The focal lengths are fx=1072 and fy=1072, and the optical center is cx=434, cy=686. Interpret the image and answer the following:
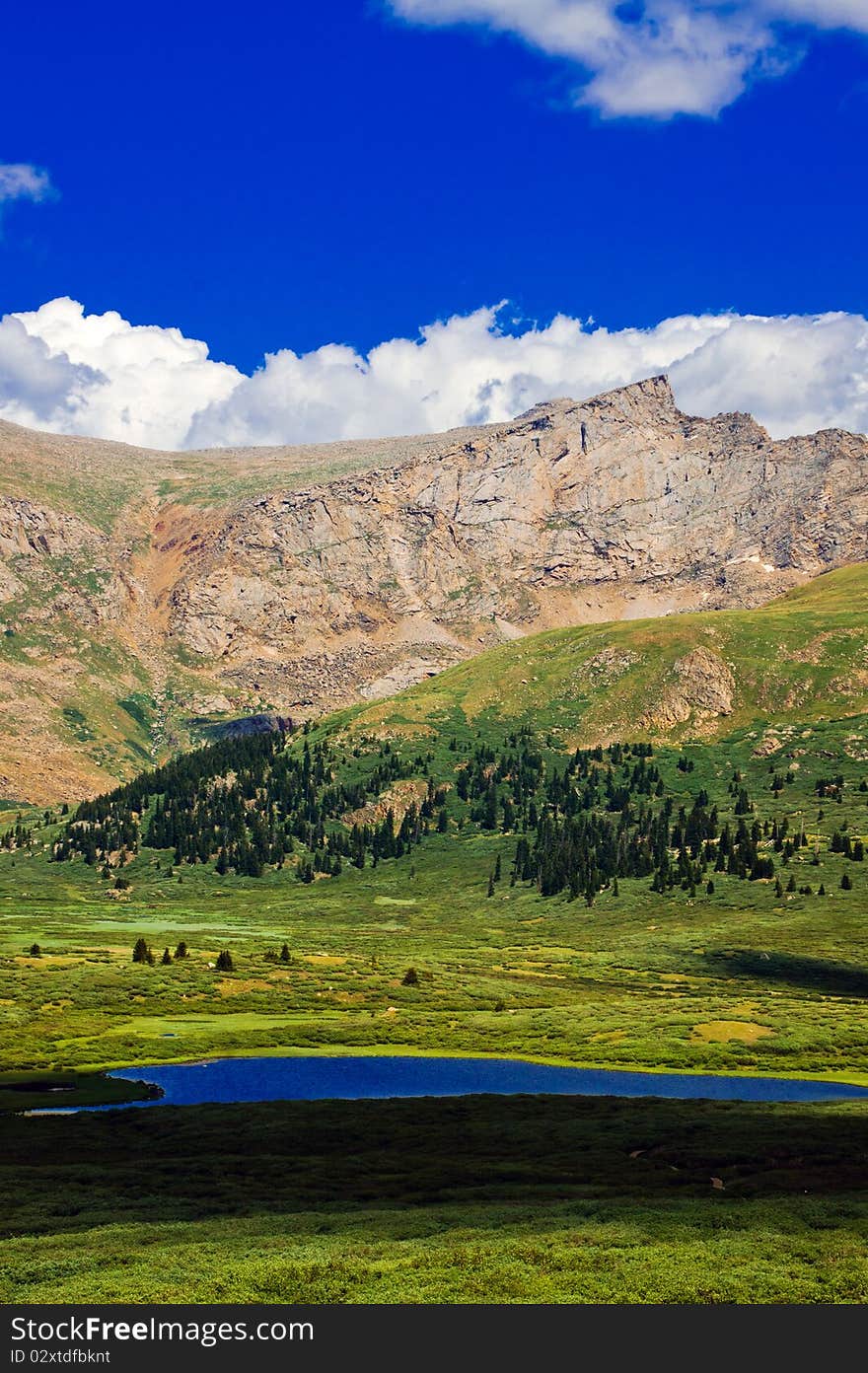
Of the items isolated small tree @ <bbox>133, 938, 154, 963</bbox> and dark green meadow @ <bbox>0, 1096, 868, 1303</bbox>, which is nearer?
dark green meadow @ <bbox>0, 1096, 868, 1303</bbox>

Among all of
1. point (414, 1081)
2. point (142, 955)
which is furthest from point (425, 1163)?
point (142, 955)

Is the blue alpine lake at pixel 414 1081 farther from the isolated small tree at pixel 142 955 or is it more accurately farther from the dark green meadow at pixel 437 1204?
the isolated small tree at pixel 142 955

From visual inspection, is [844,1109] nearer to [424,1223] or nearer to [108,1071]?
[424,1223]

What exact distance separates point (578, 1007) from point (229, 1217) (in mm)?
90534

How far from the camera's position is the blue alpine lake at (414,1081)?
89.0 m

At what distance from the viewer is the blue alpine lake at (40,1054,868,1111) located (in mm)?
89000

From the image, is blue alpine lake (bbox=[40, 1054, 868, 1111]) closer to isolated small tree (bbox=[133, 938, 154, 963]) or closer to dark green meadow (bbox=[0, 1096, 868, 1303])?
dark green meadow (bbox=[0, 1096, 868, 1303])

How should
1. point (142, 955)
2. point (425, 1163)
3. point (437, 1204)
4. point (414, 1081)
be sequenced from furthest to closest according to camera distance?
point (142, 955) → point (414, 1081) → point (425, 1163) → point (437, 1204)

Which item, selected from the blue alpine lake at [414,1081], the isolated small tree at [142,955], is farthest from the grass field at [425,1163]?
the isolated small tree at [142,955]

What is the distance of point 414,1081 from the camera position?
94.7m

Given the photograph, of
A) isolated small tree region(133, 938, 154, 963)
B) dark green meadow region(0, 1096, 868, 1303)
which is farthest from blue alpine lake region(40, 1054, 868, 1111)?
→ isolated small tree region(133, 938, 154, 963)

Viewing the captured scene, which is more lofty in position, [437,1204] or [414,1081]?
[437,1204]

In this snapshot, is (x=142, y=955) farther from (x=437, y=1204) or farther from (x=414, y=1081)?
(x=437, y=1204)

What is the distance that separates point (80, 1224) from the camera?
4531 cm
